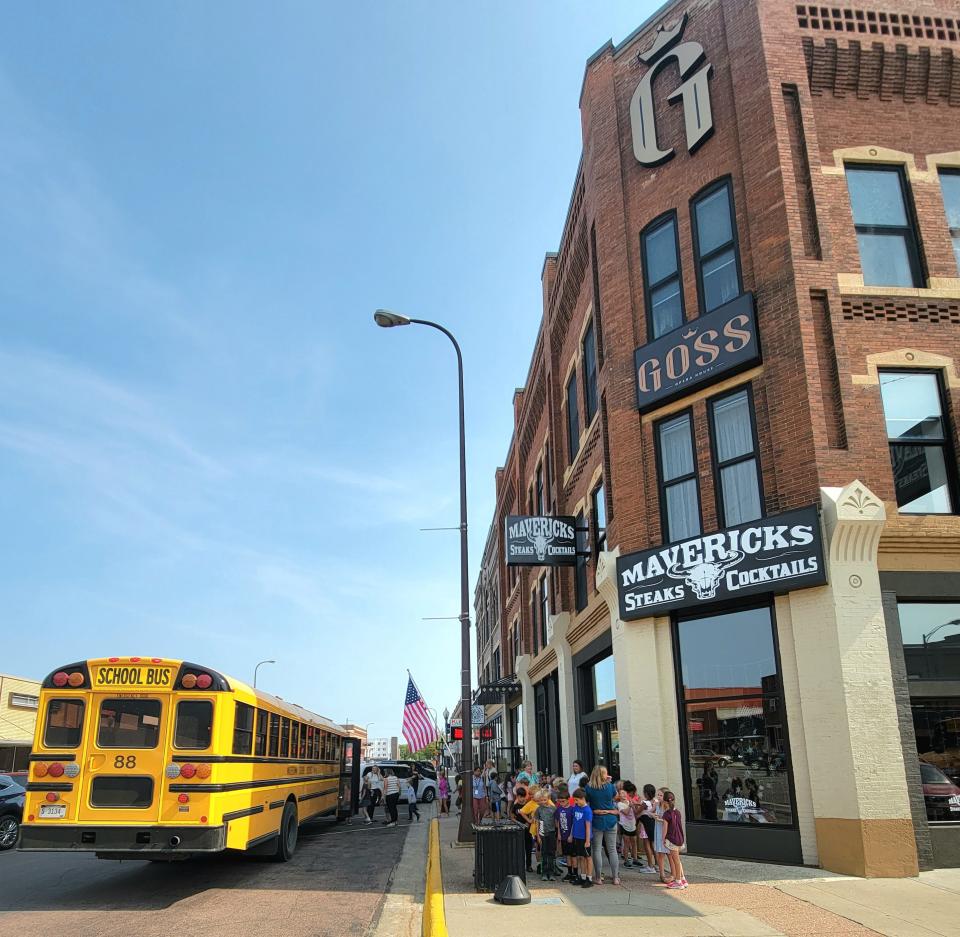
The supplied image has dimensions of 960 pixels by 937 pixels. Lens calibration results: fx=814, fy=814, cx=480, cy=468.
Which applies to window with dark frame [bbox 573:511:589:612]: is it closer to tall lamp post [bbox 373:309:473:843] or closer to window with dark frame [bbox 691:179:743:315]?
tall lamp post [bbox 373:309:473:843]

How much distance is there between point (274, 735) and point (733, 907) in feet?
26.7

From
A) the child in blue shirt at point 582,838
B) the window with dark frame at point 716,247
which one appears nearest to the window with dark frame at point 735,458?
the window with dark frame at point 716,247

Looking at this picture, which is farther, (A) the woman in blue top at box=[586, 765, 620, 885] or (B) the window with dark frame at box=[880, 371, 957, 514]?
(B) the window with dark frame at box=[880, 371, 957, 514]

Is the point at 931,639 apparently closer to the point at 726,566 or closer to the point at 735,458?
the point at 726,566

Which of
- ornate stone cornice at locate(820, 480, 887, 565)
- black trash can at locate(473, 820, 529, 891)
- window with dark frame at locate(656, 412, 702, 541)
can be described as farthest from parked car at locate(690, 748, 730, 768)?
black trash can at locate(473, 820, 529, 891)

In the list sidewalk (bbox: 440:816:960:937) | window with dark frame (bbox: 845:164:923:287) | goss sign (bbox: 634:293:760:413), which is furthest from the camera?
window with dark frame (bbox: 845:164:923:287)

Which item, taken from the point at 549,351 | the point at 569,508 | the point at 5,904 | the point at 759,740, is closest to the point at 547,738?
the point at 569,508

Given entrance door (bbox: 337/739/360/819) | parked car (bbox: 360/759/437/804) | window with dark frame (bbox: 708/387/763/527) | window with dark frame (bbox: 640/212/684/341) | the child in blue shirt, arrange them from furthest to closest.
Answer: parked car (bbox: 360/759/437/804) < entrance door (bbox: 337/739/360/819) < window with dark frame (bbox: 640/212/684/341) < window with dark frame (bbox: 708/387/763/527) < the child in blue shirt

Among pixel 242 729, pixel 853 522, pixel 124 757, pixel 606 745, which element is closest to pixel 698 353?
pixel 853 522

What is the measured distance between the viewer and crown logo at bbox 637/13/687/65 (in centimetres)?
1655

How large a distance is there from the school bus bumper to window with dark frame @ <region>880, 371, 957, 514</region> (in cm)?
1130

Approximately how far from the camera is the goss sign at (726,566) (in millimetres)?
12172

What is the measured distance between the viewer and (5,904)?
1028 cm

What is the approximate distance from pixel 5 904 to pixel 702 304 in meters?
14.1
